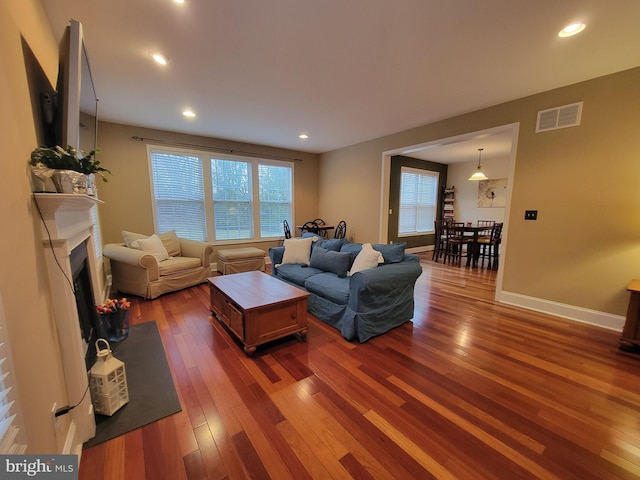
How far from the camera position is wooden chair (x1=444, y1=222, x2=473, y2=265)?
557 centimetres

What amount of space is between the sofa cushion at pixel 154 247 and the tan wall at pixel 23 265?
8.91 feet

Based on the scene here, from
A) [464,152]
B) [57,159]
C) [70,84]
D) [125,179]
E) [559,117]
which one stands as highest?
[464,152]

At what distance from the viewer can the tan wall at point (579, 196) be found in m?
2.54

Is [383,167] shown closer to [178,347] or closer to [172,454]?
[178,347]

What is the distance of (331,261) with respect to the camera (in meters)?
3.15

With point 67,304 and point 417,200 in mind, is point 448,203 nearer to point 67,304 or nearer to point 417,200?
point 417,200

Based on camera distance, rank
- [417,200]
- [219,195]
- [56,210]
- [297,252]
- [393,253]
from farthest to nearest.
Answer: [417,200] < [219,195] < [297,252] < [393,253] < [56,210]

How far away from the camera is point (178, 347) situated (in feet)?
7.76

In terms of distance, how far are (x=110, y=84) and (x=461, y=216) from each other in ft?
27.0

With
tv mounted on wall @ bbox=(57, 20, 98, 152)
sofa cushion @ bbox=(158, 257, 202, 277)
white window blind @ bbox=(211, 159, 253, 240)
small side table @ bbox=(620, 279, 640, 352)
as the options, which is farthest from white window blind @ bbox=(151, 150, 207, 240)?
small side table @ bbox=(620, 279, 640, 352)

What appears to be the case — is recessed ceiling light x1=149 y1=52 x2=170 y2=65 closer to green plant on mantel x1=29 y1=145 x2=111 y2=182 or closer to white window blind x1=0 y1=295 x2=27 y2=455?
green plant on mantel x1=29 y1=145 x2=111 y2=182

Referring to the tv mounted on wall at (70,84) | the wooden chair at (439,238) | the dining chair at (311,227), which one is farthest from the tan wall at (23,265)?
the wooden chair at (439,238)

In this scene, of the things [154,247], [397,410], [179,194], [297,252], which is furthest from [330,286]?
[179,194]

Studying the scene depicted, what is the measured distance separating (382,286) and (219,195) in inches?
156
